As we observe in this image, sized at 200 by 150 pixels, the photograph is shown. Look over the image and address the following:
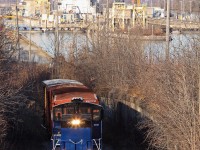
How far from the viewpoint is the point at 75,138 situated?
18.4 meters

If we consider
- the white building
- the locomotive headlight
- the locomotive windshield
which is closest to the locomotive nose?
the locomotive headlight

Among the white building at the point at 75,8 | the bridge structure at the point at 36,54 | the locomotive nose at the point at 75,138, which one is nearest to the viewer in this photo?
the locomotive nose at the point at 75,138

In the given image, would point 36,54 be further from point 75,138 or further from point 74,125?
point 75,138

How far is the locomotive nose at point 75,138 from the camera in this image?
18359 mm

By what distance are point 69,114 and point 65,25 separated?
87.0 meters

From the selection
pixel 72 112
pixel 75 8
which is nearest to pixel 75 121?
pixel 72 112

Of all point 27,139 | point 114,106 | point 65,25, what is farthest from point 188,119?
point 65,25

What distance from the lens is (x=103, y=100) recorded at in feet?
94.4

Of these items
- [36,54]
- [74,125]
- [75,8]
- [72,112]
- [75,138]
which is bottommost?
[75,138]

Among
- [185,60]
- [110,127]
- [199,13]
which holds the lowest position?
[110,127]

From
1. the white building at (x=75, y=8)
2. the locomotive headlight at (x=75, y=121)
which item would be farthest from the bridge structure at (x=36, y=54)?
the white building at (x=75, y=8)

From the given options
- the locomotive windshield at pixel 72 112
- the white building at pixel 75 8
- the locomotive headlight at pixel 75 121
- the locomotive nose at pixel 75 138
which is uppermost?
the white building at pixel 75 8

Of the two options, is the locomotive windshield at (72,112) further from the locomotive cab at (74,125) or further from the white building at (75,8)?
the white building at (75,8)

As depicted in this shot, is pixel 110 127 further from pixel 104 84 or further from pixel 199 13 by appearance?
pixel 199 13
